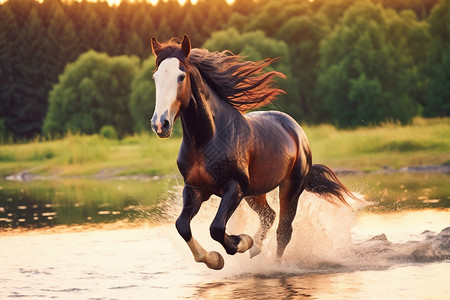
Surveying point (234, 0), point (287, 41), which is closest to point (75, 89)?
point (287, 41)

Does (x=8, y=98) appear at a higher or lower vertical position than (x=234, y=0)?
lower

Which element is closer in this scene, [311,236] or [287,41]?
[311,236]

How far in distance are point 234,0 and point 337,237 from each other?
9156cm

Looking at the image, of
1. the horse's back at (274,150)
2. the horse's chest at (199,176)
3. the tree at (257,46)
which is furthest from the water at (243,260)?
the tree at (257,46)

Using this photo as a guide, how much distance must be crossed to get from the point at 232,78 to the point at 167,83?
1.36 meters

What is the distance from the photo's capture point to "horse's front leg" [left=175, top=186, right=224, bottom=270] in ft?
26.0

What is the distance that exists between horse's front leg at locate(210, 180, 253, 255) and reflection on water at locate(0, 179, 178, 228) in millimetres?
6938

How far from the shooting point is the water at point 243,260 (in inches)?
322

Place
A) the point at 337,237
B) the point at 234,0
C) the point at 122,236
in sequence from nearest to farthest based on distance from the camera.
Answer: the point at 337,237, the point at 122,236, the point at 234,0

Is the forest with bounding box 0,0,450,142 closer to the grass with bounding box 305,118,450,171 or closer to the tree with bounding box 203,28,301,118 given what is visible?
the tree with bounding box 203,28,301,118

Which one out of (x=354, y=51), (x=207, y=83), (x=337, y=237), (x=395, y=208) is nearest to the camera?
(x=207, y=83)

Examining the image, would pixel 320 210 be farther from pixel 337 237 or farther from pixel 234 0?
pixel 234 0

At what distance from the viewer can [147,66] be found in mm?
58750

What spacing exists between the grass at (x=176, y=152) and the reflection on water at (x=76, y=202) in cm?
294
